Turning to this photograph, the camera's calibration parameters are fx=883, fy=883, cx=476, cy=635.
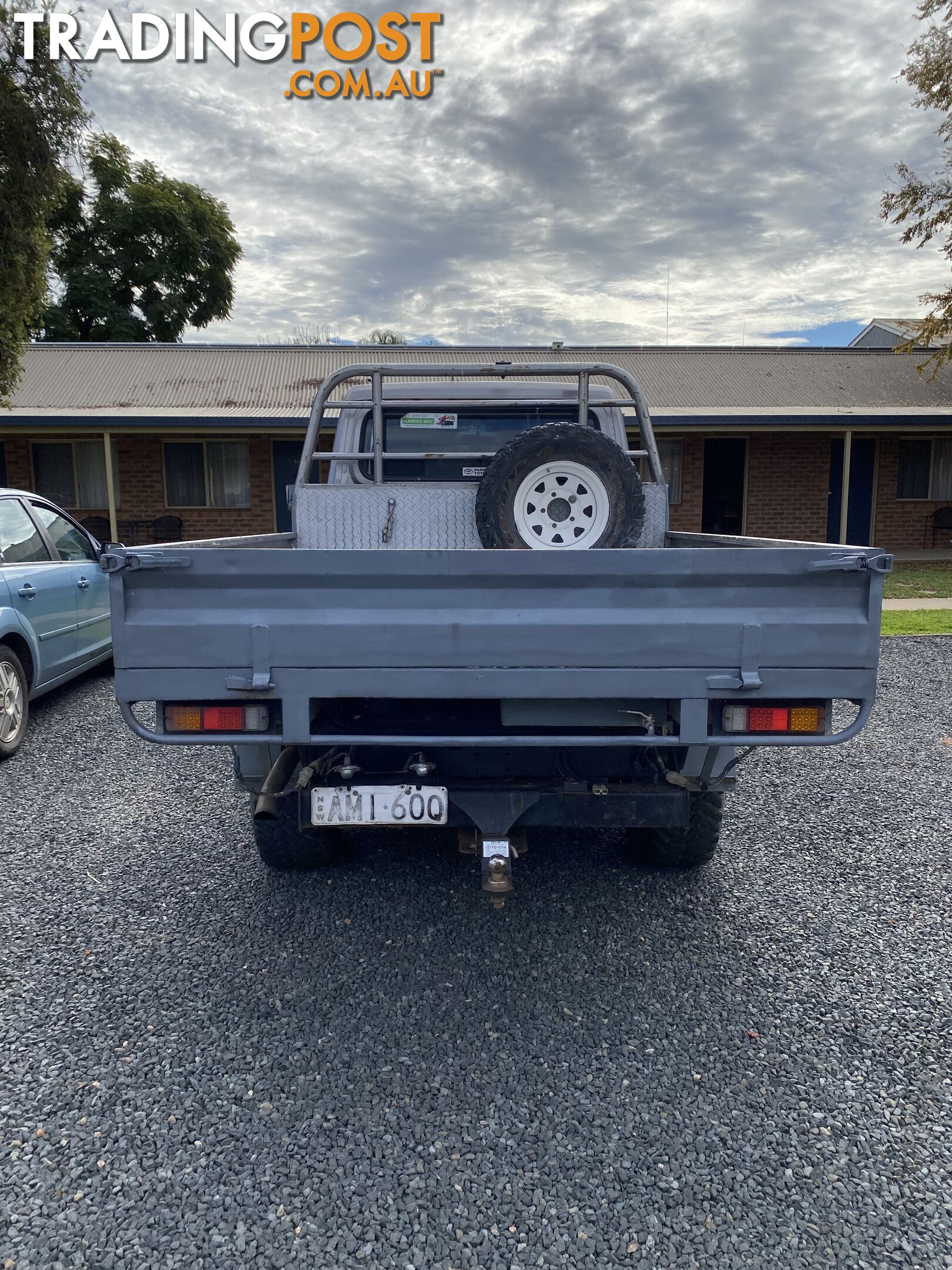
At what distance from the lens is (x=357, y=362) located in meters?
16.0

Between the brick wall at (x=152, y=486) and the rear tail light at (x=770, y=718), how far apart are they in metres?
13.5

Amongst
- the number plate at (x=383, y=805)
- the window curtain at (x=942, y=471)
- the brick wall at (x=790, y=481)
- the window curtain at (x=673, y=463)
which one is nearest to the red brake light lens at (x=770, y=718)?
the number plate at (x=383, y=805)

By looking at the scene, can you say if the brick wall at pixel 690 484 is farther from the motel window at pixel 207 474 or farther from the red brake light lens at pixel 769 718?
the red brake light lens at pixel 769 718

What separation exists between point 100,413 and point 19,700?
943 centimetres

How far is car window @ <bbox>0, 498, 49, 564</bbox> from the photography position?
19.1 ft

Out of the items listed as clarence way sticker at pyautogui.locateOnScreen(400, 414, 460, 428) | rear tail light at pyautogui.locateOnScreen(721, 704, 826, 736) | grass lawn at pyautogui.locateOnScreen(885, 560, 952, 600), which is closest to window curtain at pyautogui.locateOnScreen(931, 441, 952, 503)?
grass lawn at pyautogui.locateOnScreen(885, 560, 952, 600)

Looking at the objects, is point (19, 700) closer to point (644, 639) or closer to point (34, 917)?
point (34, 917)

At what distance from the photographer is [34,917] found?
3.47 metres

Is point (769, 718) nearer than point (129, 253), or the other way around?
point (769, 718)

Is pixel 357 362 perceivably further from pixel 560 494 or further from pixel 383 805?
pixel 383 805

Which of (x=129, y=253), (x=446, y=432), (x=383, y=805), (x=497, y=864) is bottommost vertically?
(x=497, y=864)

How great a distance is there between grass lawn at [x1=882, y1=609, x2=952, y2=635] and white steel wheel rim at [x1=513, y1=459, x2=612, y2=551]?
6.66 metres

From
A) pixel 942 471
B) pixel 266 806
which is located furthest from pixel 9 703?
pixel 942 471

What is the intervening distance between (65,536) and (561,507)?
15.1ft
